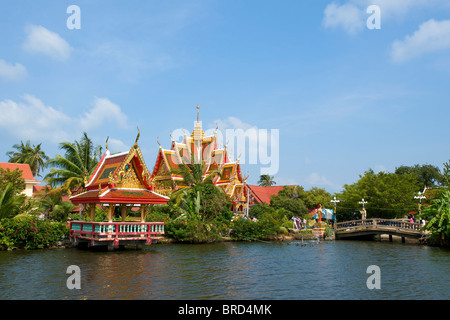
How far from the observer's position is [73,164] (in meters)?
32.0

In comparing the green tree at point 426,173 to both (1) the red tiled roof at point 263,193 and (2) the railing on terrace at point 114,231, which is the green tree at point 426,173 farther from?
(2) the railing on terrace at point 114,231

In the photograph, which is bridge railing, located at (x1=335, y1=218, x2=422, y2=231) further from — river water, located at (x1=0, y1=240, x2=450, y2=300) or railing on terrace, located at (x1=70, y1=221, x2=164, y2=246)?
railing on terrace, located at (x1=70, y1=221, x2=164, y2=246)

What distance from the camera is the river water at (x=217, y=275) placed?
12820 mm

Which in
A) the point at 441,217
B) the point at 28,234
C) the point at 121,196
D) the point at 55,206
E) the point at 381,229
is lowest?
the point at 381,229

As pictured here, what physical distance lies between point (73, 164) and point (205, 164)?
1641cm

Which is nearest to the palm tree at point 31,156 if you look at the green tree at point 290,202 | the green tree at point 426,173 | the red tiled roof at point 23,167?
the red tiled roof at point 23,167

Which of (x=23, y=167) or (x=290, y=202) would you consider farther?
(x=290, y=202)

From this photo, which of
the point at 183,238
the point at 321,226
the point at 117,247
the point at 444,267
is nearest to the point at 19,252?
the point at 117,247

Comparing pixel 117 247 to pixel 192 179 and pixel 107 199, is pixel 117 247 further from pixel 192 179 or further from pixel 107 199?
pixel 192 179

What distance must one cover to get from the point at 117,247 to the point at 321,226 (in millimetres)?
20346

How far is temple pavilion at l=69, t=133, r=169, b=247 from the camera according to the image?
22172 millimetres

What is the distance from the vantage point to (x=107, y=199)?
→ 71.2ft

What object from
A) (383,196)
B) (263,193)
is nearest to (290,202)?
(263,193)

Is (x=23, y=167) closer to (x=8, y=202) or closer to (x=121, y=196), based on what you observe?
(x=8, y=202)
